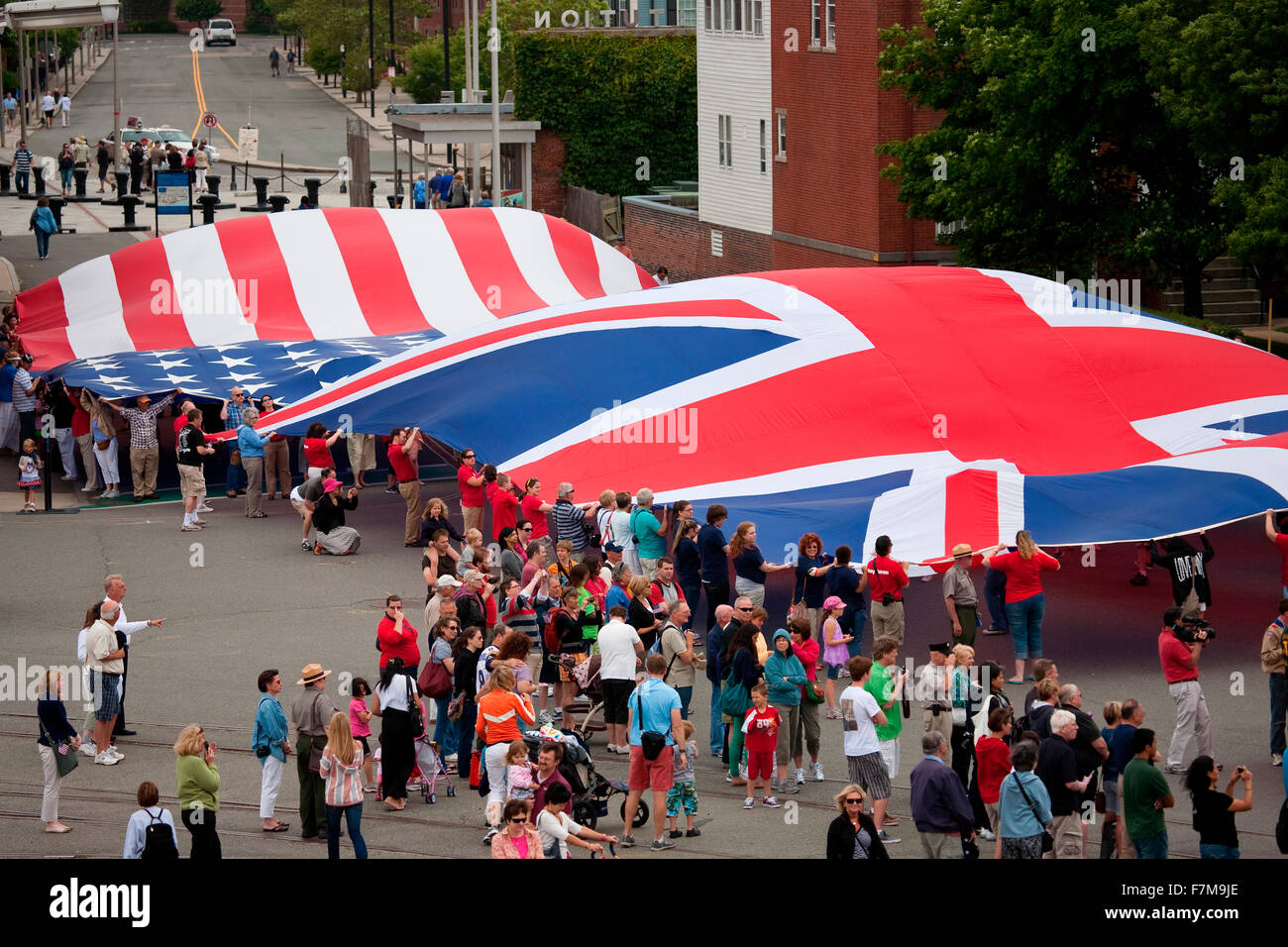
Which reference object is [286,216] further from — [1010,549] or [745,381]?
[1010,549]

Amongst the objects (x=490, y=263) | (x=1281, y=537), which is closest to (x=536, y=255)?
(x=490, y=263)

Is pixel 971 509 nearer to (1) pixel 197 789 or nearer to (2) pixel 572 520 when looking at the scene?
(2) pixel 572 520

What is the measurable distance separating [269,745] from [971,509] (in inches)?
330

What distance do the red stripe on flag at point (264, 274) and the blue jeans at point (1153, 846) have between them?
61.9ft

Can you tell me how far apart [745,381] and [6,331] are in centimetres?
1319

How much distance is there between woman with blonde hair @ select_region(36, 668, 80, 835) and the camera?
12.7 m

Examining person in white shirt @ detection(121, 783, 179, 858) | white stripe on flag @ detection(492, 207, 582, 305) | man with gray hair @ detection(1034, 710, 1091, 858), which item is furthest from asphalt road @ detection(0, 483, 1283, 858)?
white stripe on flag @ detection(492, 207, 582, 305)

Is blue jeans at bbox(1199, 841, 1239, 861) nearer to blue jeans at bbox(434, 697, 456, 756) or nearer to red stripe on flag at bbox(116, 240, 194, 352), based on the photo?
blue jeans at bbox(434, 697, 456, 756)

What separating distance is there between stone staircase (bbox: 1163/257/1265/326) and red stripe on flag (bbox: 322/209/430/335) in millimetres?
15154

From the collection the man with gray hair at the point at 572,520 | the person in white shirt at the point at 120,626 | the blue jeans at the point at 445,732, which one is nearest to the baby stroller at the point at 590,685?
the blue jeans at the point at 445,732

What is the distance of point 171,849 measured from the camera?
10695 millimetres

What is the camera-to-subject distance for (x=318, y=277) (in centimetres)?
2889
